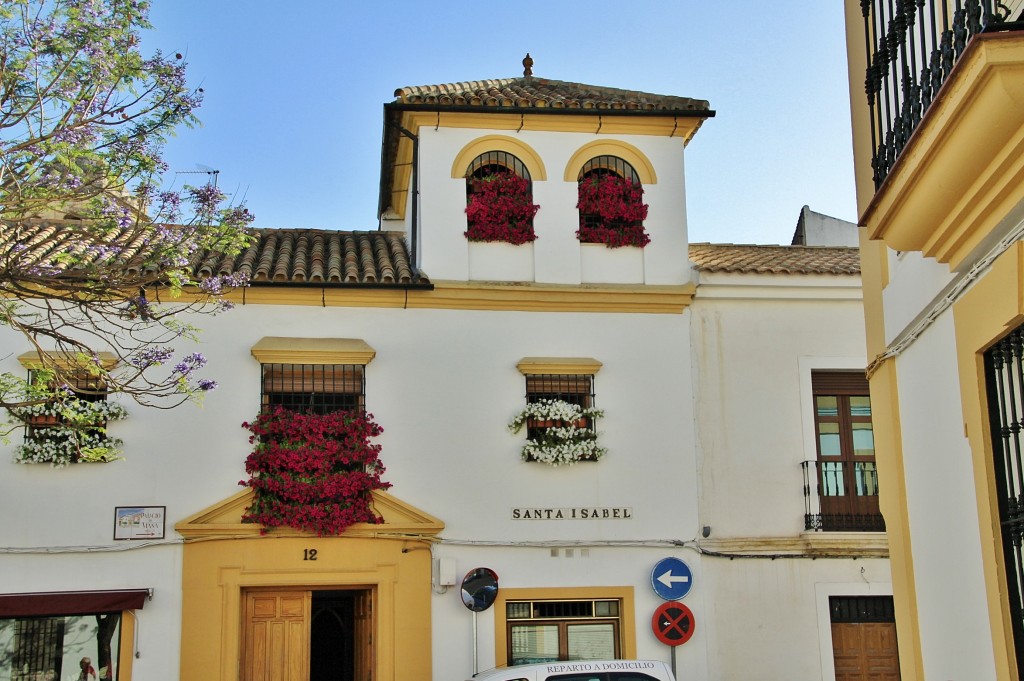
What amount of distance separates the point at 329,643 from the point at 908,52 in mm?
11666

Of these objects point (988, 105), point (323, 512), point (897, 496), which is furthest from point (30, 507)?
point (988, 105)

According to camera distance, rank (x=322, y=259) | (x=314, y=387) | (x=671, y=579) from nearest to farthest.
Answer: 1. (x=671, y=579)
2. (x=314, y=387)
3. (x=322, y=259)

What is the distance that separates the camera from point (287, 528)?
15.2 m

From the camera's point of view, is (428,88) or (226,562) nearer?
(226,562)

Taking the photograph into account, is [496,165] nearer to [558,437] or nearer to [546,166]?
[546,166]

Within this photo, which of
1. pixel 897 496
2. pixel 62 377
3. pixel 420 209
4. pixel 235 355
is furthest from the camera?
pixel 420 209

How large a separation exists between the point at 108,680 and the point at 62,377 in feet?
16.6

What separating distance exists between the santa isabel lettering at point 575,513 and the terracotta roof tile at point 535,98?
5.72 m

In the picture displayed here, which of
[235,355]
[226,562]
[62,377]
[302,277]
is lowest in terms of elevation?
[226,562]

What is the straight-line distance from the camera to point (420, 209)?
55.4 feet

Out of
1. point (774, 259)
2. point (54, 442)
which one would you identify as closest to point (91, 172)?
point (54, 442)

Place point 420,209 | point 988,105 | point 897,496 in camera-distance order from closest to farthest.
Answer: point 988,105 < point 897,496 < point 420,209

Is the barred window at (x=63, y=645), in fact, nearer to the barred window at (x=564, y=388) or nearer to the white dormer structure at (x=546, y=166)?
the barred window at (x=564, y=388)

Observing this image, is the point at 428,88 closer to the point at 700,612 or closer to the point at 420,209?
the point at 420,209
